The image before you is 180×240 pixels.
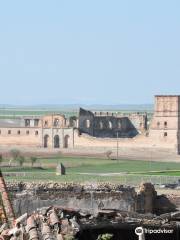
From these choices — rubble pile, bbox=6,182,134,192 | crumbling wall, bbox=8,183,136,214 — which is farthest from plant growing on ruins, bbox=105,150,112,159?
crumbling wall, bbox=8,183,136,214

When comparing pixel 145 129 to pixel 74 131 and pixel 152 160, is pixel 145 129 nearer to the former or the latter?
pixel 74 131

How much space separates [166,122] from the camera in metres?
92.9

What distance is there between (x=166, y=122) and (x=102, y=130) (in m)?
8.67

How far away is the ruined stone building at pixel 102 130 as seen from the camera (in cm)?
9081

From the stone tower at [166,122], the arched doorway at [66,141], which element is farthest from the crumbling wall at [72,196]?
the arched doorway at [66,141]

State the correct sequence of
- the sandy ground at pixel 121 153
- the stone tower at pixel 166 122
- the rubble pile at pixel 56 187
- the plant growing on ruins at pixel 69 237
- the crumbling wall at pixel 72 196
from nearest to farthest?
the plant growing on ruins at pixel 69 237 → the crumbling wall at pixel 72 196 → the rubble pile at pixel 56 187 → the sandy ground at pixel 121 153 → the stone tower at pixel 166 122

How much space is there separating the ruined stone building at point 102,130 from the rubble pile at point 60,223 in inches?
2749

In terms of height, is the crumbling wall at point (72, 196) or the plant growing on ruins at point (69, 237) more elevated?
the plant growing on ruins at point (69, 237)

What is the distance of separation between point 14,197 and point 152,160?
171 feet

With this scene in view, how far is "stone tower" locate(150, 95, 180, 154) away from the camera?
297 ft

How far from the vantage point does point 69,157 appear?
A: 277 feet

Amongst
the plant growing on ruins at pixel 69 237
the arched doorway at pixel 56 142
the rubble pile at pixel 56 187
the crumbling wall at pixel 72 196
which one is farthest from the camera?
the arched doorway at pixel 56 142

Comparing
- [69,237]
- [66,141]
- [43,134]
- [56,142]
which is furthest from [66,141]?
[69,237]

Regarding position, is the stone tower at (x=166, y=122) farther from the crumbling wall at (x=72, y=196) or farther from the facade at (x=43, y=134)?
the crumbling wall at (x=72, y=196)
